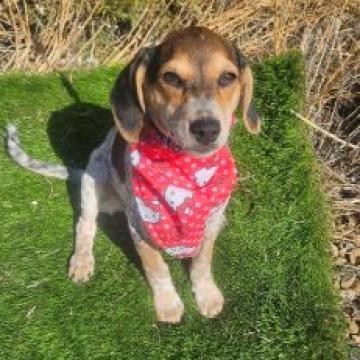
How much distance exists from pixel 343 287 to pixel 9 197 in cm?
246

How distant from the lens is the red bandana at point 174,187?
3.75 meters

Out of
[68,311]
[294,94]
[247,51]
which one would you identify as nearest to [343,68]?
[294,94]

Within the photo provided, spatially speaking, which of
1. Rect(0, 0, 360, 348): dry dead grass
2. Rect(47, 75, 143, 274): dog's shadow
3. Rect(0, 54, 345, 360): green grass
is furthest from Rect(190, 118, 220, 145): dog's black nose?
Rect(0, 0, 360, 348): dry dead grass

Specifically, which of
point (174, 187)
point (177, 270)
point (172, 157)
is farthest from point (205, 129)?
point (177, 270)

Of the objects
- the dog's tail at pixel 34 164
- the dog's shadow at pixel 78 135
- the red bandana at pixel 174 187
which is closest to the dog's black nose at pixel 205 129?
the red bandana at pixel 174 187

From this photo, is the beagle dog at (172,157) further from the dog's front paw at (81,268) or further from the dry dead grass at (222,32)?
the dry dead grass at (222,32)

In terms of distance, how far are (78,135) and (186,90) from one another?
2325 mm

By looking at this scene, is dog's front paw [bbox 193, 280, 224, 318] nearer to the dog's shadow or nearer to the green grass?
the green grass

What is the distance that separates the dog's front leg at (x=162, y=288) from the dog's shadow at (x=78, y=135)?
76 cm

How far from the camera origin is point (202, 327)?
4129 millimetres

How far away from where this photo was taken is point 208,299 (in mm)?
4184

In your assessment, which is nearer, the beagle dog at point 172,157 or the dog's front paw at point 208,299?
the beagle dog at point 172,157

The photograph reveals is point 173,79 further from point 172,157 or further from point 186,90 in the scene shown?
point 172,157

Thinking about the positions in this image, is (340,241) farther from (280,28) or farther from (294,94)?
(280,28)
